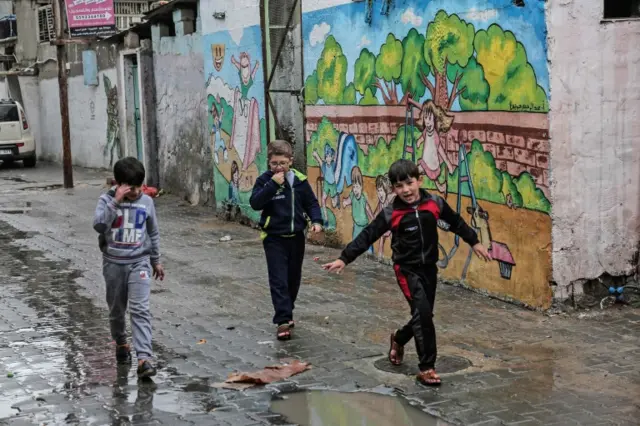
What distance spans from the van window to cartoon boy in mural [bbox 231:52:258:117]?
14319mm

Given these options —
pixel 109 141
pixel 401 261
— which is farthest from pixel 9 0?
pixel 401 261

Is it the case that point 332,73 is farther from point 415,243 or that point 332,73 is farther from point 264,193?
point 415,243

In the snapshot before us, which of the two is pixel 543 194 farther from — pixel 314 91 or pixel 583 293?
pixel 314 91

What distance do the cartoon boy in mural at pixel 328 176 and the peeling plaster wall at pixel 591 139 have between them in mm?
4186

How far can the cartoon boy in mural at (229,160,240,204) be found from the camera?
48.2 feet

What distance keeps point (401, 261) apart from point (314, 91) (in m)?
5.99

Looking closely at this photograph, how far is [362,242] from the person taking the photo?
6.48 metres

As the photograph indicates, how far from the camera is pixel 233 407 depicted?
604 centimetres

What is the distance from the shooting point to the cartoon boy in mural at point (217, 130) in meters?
15.2

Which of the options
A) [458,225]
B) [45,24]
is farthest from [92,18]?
[458,225]

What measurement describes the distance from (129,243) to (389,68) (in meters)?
4.53

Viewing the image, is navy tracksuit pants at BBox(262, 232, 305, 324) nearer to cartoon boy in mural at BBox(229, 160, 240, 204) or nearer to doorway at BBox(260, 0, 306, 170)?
doorway at BBox(260, 0, 306, 170)

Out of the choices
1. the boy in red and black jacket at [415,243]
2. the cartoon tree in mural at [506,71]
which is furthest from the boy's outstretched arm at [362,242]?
the cartoon tree in mural at [506,71]
